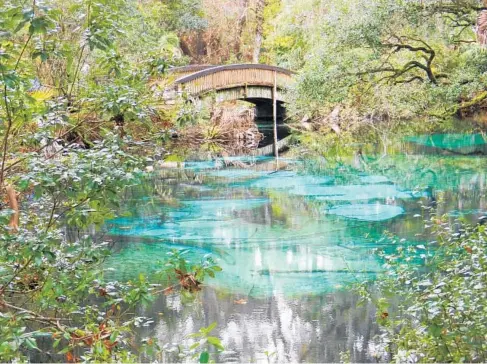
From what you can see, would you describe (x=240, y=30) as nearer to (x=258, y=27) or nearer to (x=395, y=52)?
(x=258, y=27)

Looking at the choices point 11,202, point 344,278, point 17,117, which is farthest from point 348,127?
point 17,117

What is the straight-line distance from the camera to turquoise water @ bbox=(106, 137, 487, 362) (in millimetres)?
5086

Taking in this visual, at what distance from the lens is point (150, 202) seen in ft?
34.7

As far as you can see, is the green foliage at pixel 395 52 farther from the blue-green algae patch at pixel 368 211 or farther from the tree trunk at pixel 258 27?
the tree trunk at pixel 258 27

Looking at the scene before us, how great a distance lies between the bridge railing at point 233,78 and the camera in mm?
18203

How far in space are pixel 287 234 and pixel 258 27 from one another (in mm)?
23928

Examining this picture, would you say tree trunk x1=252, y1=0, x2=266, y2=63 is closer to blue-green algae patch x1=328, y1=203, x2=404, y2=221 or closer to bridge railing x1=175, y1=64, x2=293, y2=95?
bridge railing x1=175, y1=64, x2=293, y2=95

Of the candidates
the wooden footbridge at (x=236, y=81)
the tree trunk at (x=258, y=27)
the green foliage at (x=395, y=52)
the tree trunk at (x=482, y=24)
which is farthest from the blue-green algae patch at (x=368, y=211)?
the tree trunk at (x=258, y=27)

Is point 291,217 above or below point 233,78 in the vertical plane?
below

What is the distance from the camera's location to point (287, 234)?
26.9ft

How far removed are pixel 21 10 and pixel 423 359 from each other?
255 centimetres

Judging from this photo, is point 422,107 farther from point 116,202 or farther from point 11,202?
point 116,202

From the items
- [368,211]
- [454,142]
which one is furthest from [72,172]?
[454,142]

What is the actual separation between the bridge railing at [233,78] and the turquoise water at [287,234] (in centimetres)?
390
